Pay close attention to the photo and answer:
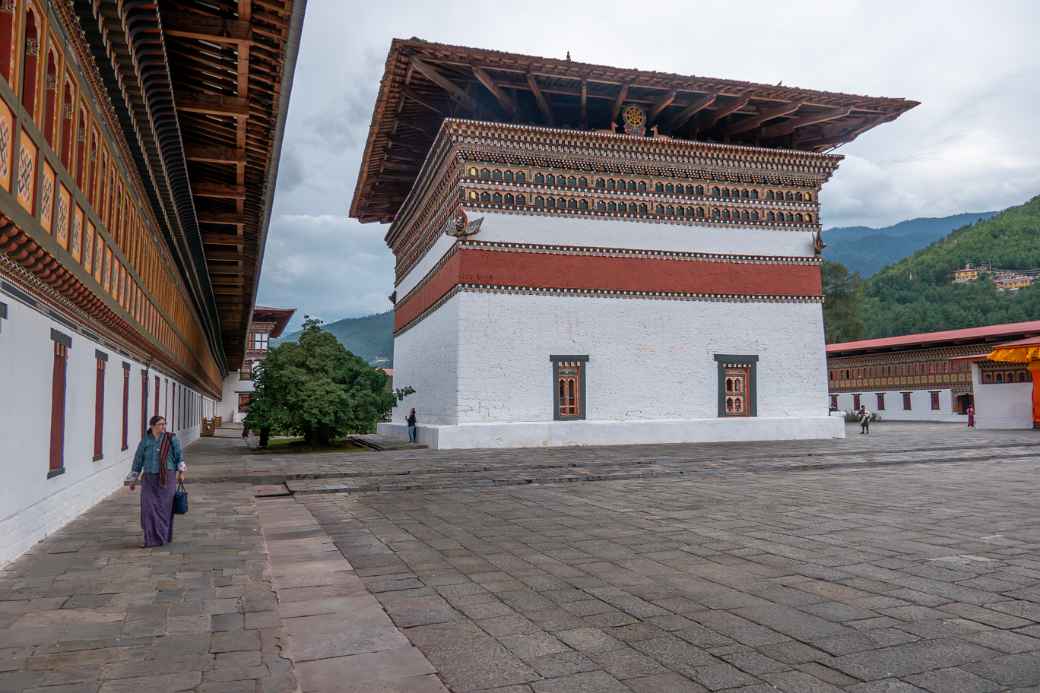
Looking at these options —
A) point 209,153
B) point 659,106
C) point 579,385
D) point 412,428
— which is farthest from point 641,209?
point 209,153

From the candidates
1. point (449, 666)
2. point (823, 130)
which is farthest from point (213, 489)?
point (823, 130)

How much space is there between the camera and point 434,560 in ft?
19.7

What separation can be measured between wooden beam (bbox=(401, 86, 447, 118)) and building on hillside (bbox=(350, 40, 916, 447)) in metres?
0.05

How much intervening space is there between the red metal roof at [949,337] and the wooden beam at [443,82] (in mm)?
25626

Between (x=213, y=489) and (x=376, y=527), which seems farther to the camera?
(x=213, y=489)

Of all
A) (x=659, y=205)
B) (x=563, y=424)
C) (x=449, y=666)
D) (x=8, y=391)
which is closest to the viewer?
(x=449, y=666)

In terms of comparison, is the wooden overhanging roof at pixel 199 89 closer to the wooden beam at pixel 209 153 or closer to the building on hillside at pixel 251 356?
the wooden beam at pixel 209 153

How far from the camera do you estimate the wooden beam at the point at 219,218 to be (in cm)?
1576

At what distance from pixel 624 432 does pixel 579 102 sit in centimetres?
963

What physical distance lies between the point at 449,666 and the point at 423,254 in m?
22.4

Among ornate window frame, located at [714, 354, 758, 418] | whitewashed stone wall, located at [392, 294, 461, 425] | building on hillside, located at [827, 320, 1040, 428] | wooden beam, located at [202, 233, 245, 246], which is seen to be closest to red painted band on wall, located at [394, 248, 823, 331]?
whitewashed stone wall, located at [392, 294, 461, 425]

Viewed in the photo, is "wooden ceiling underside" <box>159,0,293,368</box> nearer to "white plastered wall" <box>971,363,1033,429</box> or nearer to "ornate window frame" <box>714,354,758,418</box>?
"ornate window frame" <box>714,354,758,418</box>

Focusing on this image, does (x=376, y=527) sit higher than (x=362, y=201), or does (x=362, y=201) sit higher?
(x=362, y=201)

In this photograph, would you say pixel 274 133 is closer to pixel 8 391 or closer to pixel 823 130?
pixel 8 391
